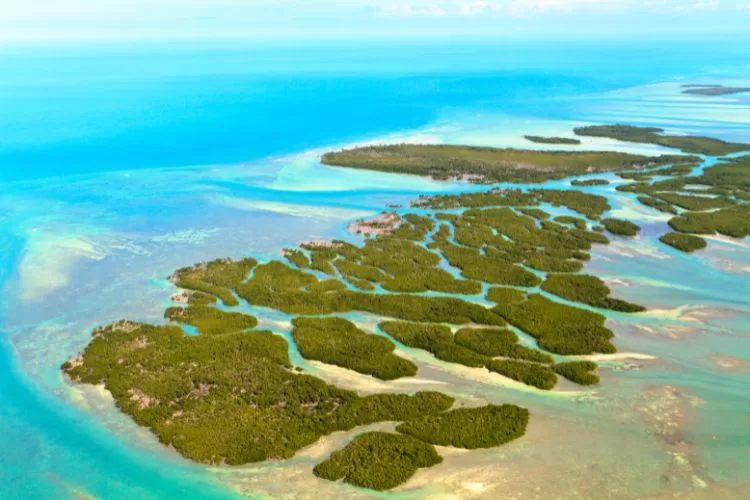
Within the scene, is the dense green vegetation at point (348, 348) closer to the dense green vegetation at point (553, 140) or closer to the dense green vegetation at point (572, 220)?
the dense green vegetation at point (572, 220)

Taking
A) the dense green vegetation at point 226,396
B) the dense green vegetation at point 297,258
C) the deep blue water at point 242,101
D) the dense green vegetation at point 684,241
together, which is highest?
the deep blue water at point 242,101

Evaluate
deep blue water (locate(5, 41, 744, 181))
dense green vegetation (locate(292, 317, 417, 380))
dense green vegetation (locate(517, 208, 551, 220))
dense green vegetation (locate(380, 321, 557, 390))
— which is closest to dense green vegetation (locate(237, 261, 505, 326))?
dense green vegetation (locate(380, 321, 557, 390))

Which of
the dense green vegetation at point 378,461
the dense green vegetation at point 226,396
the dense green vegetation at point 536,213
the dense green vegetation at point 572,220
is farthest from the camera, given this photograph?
the dense green vegetation at point 536,213

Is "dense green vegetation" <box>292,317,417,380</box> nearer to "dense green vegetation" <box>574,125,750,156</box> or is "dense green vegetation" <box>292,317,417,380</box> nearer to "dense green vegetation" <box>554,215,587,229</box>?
"dense green vegetation" <box>554,215,587,229</box>

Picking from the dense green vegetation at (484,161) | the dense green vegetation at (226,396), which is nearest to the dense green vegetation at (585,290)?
the dense green vegetation at (226,396)

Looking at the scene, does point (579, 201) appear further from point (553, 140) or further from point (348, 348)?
point (348, 348)

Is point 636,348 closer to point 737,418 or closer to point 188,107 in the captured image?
point 737,418

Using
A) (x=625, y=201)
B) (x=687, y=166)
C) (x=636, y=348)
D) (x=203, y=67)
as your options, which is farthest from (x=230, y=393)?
(x=203, y=67)
